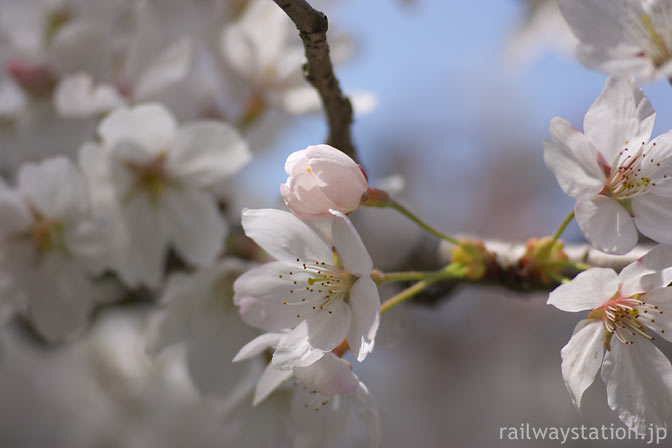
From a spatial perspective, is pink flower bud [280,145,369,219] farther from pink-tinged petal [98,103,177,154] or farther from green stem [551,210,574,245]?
pink-tinged petal [98,103,177,154]

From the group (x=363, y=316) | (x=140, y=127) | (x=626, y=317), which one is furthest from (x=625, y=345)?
(x=140, y=127)

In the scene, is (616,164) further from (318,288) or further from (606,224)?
(318,288)

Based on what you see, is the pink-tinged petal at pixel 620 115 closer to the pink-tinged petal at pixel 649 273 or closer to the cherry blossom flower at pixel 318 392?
the pink-tinged petal at pixel 649 273

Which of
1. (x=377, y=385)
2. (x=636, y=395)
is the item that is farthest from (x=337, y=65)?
(x=377, y=385)

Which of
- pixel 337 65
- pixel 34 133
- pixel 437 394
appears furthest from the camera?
pixel 437 394

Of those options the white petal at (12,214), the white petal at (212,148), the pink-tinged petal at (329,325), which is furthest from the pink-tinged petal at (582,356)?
the white petal at (12,214)

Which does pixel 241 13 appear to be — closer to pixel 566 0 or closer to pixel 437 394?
pixel 566 0
